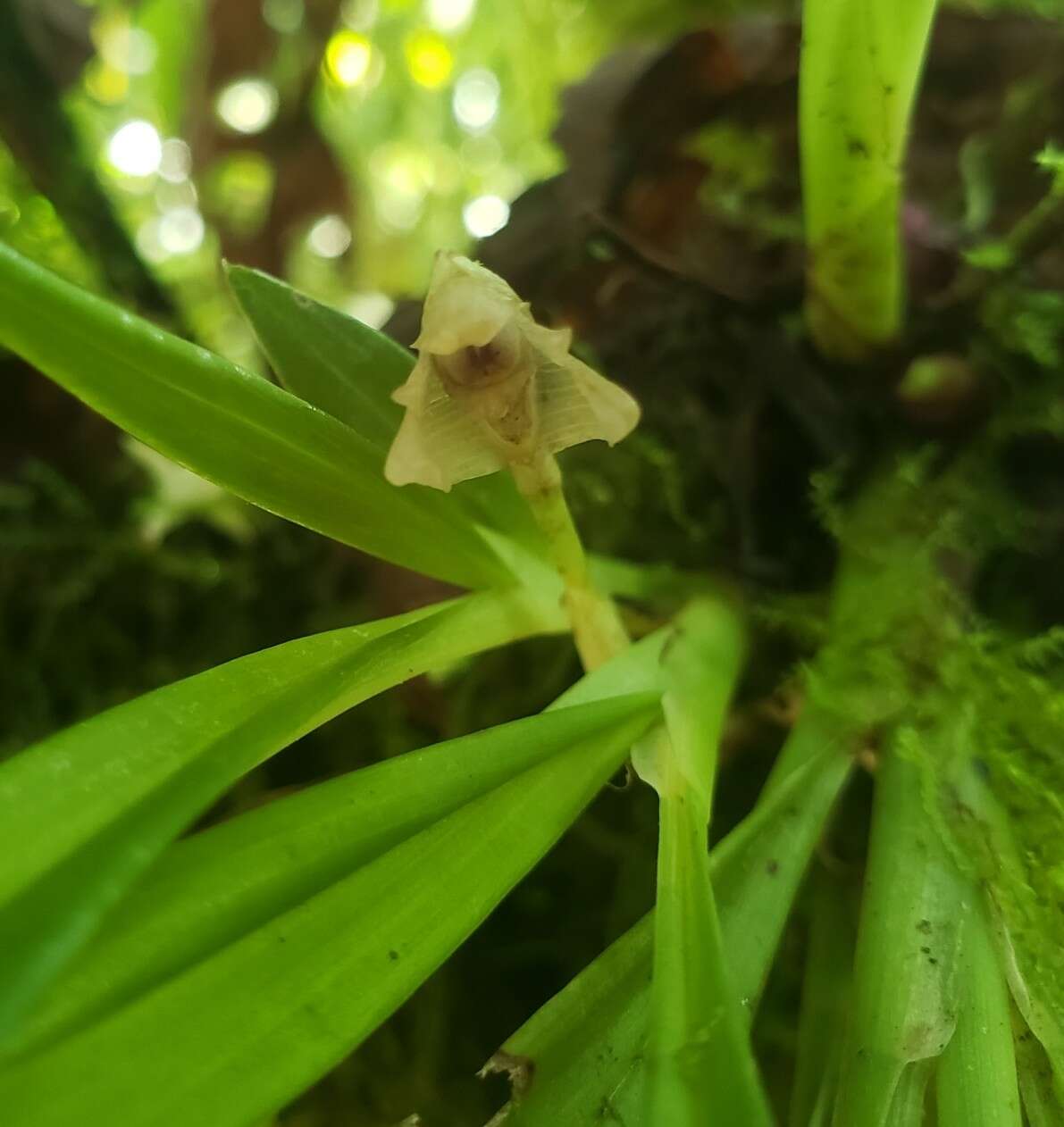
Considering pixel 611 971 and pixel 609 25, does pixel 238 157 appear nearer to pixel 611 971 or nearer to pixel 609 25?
pixel 609 25

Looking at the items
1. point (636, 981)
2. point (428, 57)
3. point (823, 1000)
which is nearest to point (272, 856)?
point (636, 981)

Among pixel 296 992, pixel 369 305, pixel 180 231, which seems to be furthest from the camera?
pixel 180 231

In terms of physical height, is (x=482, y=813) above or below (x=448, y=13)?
below

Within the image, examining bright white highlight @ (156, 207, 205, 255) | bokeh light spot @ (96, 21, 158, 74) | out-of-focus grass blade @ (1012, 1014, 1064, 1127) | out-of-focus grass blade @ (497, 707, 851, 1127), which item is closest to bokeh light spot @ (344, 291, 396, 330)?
bright white highlight @ (156, 207, 205, 255)

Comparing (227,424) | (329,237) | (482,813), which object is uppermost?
(329,237)

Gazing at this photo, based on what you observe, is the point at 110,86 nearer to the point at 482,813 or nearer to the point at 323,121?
the point at 323,121

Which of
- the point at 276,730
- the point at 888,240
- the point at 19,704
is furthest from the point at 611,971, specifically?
the point at 19,704

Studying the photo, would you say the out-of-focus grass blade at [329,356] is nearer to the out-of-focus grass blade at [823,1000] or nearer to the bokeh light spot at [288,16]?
the out-of-focus grass blade at [823,1000]
